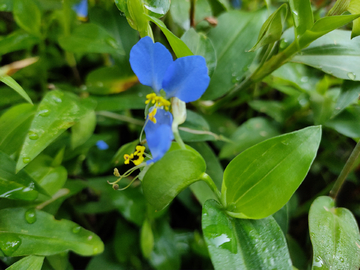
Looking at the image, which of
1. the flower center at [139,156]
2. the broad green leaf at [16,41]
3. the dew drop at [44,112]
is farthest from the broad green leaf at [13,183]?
the broad green leaf at [16,41]

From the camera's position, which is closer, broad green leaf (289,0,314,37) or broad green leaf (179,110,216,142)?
broad green leaf (289,0,314,37)

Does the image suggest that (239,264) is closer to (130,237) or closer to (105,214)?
(130,237)

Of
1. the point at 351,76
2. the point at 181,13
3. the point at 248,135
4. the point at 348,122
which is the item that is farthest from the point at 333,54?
the point at 181,13

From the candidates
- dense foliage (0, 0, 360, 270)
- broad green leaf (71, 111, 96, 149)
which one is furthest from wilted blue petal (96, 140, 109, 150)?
broad green leaf (71, 111, 96, 149)

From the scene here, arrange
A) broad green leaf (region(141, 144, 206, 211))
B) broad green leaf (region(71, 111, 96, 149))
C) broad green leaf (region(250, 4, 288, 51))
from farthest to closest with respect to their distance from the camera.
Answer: broad green leaf (region(71, 111, 96, 149)) → broad green leaf (region(250, 4, 288, 51)) → broad green leaf (region(141, 144, 206, 211))

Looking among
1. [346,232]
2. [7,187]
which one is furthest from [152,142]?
[346,232]

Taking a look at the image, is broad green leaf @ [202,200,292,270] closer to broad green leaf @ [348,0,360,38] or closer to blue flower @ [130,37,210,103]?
blue flower @ [130,37,210,103]
